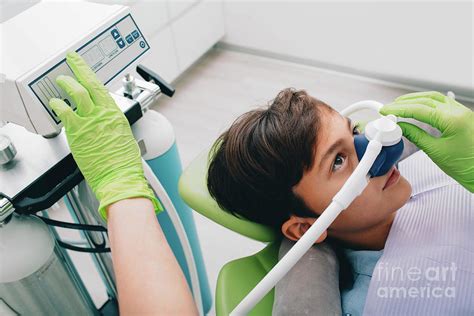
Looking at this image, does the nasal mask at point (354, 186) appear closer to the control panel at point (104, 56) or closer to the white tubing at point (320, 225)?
the white tubing at point (320, 225)

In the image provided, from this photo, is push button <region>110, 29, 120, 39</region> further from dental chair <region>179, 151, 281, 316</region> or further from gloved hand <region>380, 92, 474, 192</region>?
gloved hand <region>380, 92, 474, 192</region>

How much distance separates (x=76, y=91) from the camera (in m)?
0.96

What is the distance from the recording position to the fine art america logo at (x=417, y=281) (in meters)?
1.04

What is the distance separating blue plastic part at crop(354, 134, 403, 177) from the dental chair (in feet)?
1.16

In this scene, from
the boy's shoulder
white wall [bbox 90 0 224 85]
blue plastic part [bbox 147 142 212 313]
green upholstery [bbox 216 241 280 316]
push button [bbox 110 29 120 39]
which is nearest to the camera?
push button [bbox 110 29 120 39]

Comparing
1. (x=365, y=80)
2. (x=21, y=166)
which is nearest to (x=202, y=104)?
(x=365, y=80)

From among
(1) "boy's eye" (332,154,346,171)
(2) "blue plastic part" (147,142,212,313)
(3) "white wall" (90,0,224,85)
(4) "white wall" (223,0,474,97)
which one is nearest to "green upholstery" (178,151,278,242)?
(2) "blue plastic part" (147,142,212,313)

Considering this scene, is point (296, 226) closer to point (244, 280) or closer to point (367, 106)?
point (244, 280)

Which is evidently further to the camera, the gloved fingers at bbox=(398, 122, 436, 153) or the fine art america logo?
the gloved fingers at bbox=(398, 122, 436, 153)

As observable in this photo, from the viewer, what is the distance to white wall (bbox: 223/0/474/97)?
8.25 feet

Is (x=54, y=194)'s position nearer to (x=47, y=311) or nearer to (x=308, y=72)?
(x=47, y=311)

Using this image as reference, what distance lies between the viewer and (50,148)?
1088mm

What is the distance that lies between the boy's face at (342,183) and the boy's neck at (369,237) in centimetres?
8

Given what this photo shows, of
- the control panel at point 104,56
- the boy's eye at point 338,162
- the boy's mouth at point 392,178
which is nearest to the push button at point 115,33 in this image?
the control panel at point 104,56
